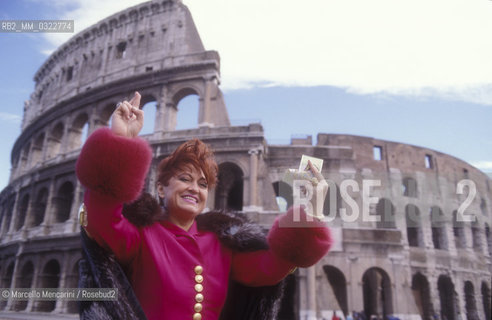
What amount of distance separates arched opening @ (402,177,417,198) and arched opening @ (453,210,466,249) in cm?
326

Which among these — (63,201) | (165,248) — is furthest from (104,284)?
(63,201)

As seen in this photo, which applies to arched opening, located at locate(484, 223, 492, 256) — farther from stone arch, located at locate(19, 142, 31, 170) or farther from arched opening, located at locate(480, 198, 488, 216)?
stone arch, located at locate(19, 142, 31, 170)

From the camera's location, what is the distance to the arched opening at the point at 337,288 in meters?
13.5

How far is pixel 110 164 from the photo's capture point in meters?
1.42

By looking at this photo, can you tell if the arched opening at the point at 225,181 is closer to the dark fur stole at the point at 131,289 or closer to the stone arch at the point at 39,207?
the stone arch at the point at 39,207

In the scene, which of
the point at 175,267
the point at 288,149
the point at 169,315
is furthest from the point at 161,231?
the point at 288,149

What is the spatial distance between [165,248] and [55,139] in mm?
22259

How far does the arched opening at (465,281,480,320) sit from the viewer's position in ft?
63.5

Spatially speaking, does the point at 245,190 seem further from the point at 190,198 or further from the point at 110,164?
the point at 110,164

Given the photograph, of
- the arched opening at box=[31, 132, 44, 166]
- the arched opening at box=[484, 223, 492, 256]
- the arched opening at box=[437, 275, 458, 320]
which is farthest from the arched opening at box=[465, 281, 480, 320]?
the arched opening at box=[31, 132, 44, 166]

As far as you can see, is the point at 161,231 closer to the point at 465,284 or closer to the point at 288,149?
the point at 288,149

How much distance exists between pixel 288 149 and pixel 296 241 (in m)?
15.0

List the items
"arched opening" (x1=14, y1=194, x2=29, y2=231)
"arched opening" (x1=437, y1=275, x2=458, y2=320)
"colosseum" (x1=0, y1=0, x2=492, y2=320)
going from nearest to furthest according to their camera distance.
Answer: "colosseum" (x1=0, y1=0, x2=492, y2=320)
"arched opening" (x1=437, y1=275, x2=458, y2=320)
"arched opening" (x1=14, y1=194, x2=29, y2=231)

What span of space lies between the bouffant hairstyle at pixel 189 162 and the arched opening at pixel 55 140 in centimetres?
2133
